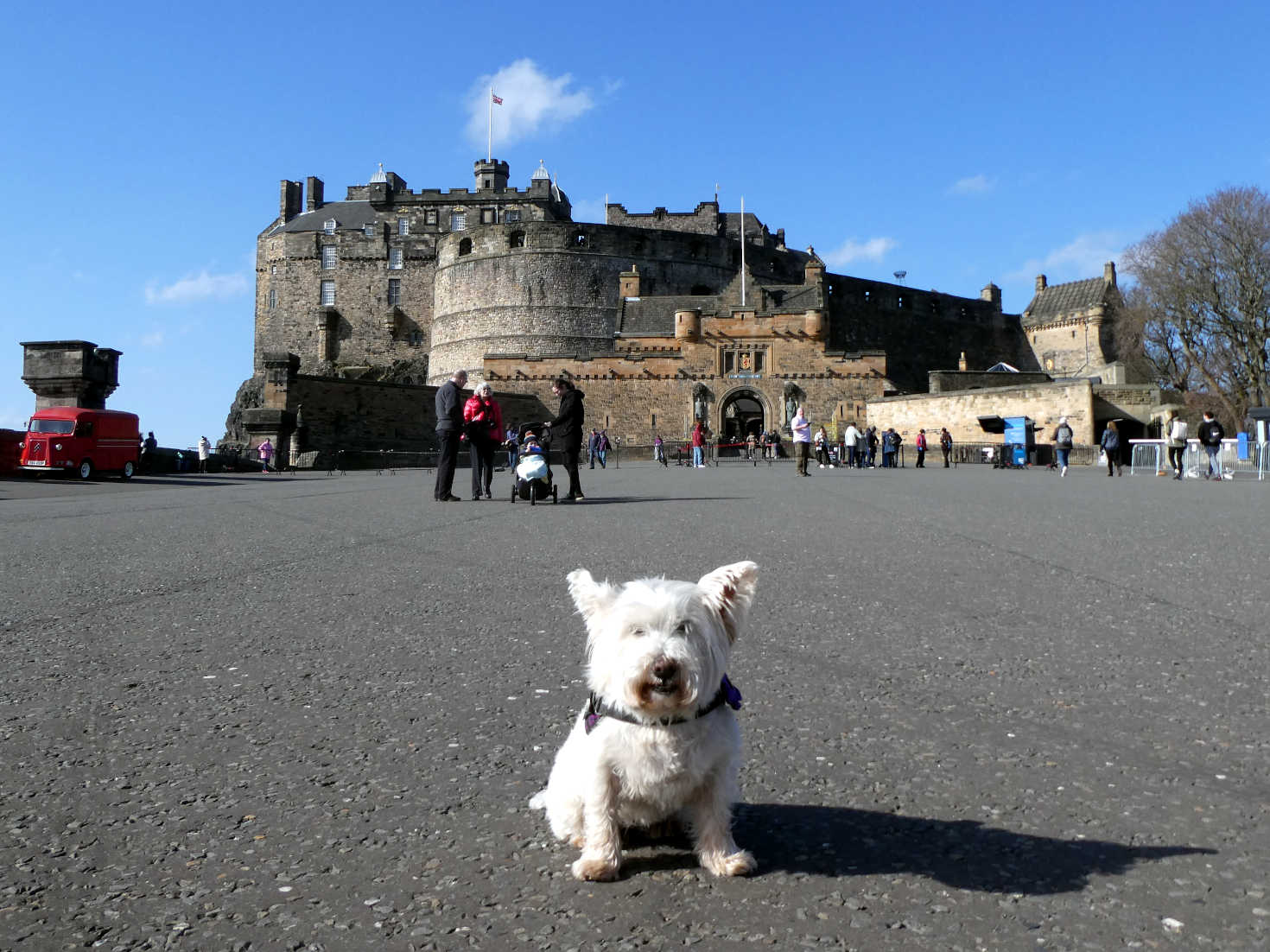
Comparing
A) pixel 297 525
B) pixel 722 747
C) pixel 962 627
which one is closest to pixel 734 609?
pixel 722 747

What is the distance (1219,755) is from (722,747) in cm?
166

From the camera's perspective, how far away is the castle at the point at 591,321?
53000mm

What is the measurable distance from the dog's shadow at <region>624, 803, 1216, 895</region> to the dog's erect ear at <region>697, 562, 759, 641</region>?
521 millimetres

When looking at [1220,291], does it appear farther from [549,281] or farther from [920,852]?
[920,852]

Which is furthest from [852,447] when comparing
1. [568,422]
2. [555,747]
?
[555,747]

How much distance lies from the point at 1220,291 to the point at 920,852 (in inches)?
1798

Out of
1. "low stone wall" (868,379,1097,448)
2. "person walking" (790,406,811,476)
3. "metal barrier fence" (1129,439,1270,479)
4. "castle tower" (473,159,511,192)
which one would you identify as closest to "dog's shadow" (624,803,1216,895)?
"person walking" (790,406,811,476)

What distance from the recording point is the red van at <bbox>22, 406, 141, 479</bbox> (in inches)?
824

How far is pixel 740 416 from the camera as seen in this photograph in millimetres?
60406

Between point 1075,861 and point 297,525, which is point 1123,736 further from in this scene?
point 297,525

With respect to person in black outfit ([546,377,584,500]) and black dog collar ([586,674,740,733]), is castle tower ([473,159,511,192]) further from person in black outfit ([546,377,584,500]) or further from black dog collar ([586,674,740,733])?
black dog collar ([586,674,740,733])

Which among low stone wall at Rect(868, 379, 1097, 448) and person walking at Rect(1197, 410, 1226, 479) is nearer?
person walking at Rect(1197, 410, 1226, 479)

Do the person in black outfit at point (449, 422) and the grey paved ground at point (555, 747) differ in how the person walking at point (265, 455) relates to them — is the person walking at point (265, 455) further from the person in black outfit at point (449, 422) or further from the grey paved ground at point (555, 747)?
the grey paved ground at point (555, 747)

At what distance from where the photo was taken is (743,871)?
2.21 meters
